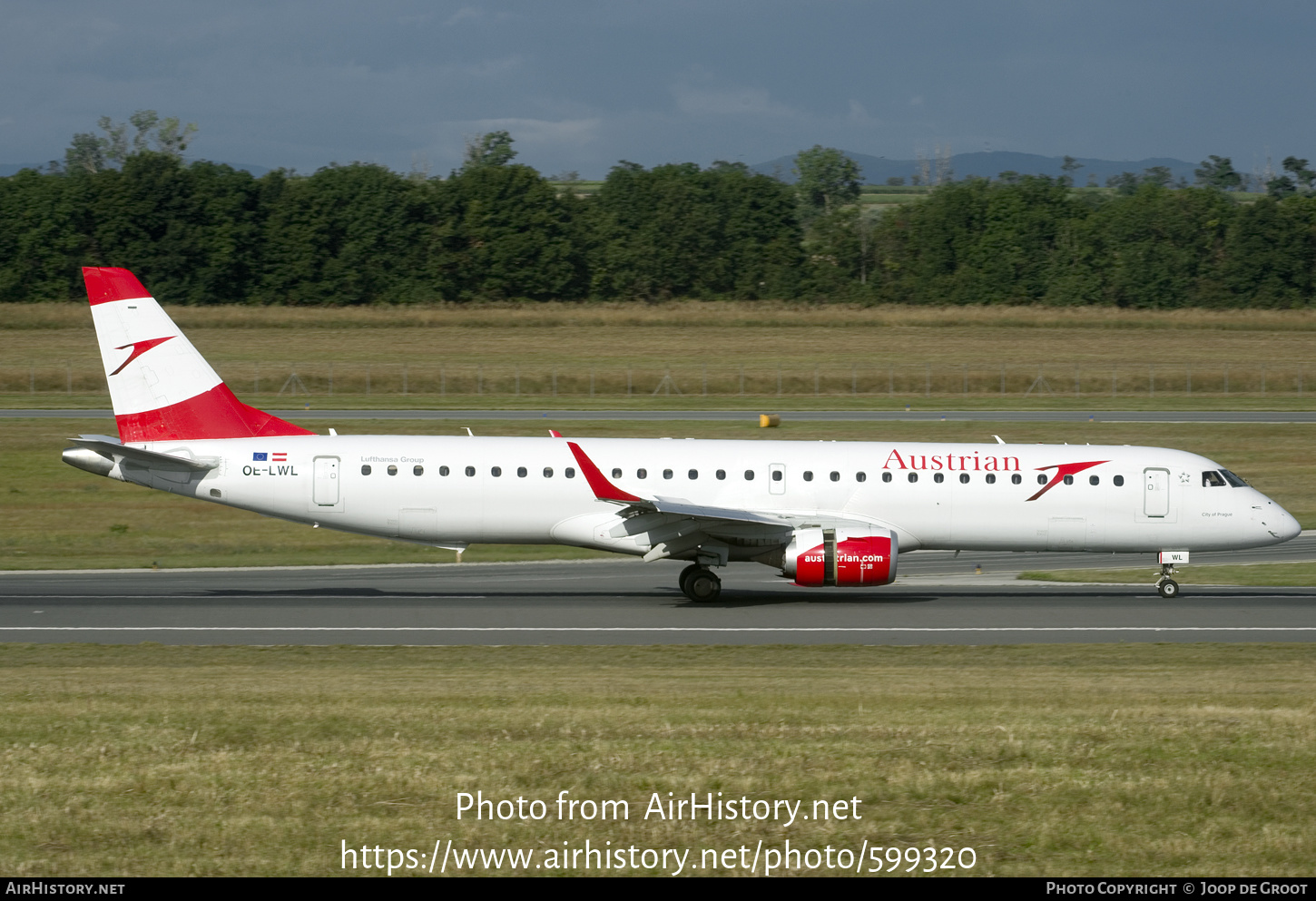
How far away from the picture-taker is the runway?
186 ft

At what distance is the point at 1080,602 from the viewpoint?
1041 inches

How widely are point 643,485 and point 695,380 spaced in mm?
48874

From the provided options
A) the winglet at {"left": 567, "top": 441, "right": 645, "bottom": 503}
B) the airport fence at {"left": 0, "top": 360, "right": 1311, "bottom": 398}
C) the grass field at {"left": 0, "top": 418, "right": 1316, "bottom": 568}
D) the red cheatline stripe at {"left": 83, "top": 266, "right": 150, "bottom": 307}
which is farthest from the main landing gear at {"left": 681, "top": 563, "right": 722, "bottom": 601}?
the airport fence at {"left": 0, "top": 360, "right": 1311, "bottom": 398}

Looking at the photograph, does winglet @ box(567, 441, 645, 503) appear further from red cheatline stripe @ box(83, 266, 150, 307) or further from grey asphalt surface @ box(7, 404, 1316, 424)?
grey asphalt surface @ box(7, 404, 1316, 424)

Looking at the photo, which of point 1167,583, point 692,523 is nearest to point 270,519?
point 692,523

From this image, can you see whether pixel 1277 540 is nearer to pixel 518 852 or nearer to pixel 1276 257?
pixel 518 852

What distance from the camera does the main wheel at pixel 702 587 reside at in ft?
85.9

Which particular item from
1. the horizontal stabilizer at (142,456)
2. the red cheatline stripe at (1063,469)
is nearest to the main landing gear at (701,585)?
the red cheatline stripe at (1063,469)

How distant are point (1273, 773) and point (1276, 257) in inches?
4239

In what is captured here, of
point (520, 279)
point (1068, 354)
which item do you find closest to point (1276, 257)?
point (1068, 354)

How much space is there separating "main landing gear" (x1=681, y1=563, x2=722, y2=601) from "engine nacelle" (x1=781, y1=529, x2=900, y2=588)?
68.1 inches

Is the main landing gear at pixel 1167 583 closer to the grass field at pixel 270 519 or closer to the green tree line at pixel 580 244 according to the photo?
the grass field at pixel 270 519

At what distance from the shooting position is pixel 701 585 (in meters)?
26.2

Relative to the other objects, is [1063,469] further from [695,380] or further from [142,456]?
[695,380]
